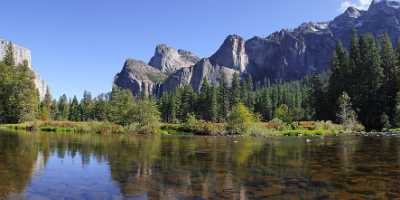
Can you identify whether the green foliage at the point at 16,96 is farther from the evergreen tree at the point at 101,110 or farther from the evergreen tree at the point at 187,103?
the evergreen tree at the point at 187,103

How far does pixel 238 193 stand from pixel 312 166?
6.89 m

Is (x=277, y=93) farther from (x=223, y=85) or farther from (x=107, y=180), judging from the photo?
(x=107, y=180)

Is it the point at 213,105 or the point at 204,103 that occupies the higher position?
the point at 204,103

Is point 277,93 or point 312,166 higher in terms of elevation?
point 277,93

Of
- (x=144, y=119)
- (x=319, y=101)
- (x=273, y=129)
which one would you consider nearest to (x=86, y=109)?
(x=144, y=119)

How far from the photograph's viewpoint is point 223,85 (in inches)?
4446

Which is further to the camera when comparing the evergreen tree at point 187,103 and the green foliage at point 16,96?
the evergreen tree at point 187,103

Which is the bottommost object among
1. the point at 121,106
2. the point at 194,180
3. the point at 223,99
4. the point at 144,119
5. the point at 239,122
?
the point at 194,180

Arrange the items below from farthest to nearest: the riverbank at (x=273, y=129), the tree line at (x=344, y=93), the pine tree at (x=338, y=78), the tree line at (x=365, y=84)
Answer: the pine tree at (x=338, y=78) < the tree line at (x=365, y=84) < the tree line at (x=344, y=93) < the riverbank at (x=273, y=129)

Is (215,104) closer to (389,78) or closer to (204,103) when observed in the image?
(204,103)

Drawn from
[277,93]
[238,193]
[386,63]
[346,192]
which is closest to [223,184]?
[238,193]

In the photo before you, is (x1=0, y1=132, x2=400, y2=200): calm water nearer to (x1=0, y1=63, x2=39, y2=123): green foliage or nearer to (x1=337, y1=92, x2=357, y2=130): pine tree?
(x1=337, y1=92, x2=357, y2=130): pine tree

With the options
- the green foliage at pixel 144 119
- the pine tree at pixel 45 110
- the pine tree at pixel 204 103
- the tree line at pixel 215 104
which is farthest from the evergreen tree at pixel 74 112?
the green foliage at pixel 144 119

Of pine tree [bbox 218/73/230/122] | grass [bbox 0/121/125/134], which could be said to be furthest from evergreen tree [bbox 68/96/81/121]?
grass [bbox 0/121/125/134]
